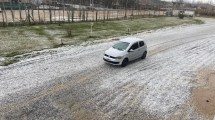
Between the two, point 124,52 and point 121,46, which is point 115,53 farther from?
point 121,46

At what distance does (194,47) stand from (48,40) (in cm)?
1727

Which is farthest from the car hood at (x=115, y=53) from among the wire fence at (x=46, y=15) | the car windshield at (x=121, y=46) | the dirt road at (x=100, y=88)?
the wire fence at (x=46, y=15)

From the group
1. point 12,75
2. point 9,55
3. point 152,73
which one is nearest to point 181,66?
point 152,73

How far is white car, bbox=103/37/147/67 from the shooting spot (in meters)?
19.2

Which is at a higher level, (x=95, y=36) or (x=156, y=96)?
(x=95, y=36)

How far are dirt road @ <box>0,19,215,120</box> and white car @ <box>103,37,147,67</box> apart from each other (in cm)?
58

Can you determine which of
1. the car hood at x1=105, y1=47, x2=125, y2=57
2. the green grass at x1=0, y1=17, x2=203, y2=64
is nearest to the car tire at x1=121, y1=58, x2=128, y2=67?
the car hood at x1=105, y1=47, x2=125, y2=57

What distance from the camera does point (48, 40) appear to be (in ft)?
90.1

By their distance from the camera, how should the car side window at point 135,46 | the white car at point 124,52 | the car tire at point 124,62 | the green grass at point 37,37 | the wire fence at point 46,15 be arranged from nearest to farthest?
the white car at point 124,52, the car tire at point 124,62, the car side window at point 135,46, the green grass at point 37,37, the wire fence at point 46,15

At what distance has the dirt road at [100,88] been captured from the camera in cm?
1255

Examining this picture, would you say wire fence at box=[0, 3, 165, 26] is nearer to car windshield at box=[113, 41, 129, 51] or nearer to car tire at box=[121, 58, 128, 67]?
car windshield at box=[113, 41, 129, 51]

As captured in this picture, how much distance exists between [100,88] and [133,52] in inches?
246

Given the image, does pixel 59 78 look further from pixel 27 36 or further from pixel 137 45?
pixel 27 36

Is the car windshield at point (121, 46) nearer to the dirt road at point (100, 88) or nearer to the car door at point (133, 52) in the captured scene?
the car door at point (133, 52)
